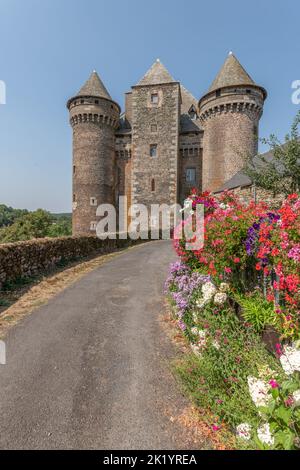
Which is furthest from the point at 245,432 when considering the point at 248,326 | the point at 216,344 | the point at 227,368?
the point at 248,326

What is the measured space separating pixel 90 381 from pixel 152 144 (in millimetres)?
25458

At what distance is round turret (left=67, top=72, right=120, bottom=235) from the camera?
2547cm

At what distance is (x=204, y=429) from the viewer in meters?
2.64

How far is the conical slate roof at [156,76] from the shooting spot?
84.2 feet

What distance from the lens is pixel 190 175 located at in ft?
89.3

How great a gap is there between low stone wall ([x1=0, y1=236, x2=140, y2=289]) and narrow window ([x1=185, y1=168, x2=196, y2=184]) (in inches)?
617

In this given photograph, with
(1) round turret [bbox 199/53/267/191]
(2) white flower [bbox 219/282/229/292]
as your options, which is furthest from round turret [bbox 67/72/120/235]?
(2) white flower [bbox 219/282/229/292]

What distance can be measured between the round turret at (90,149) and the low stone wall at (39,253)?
1169 cm

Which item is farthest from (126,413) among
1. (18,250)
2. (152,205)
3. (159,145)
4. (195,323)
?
(159,145)

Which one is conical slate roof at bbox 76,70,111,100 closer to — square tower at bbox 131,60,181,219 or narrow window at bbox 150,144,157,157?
square tower at bbox 131,60,181,219

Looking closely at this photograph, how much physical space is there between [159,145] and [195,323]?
24185 millimetres

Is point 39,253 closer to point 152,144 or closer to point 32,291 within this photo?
point 32,291

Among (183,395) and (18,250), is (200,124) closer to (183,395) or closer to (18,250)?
(18,250)
